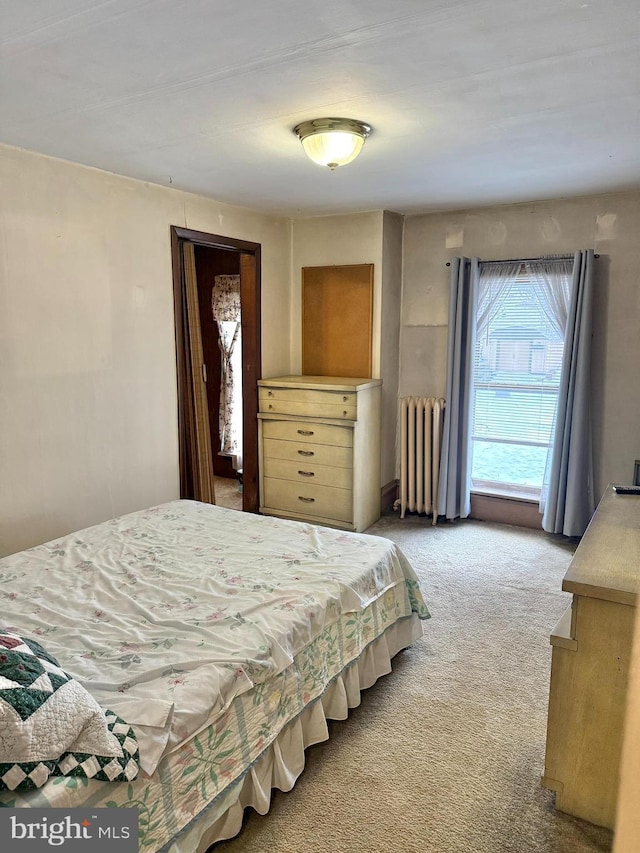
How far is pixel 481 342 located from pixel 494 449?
0.85 m

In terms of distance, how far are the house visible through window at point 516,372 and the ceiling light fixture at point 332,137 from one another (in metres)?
2.13

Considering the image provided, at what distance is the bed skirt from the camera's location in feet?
5.36

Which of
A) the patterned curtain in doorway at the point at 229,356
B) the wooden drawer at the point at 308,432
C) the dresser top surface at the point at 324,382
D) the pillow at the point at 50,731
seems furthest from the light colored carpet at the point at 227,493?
the pillow at the point at 50,731

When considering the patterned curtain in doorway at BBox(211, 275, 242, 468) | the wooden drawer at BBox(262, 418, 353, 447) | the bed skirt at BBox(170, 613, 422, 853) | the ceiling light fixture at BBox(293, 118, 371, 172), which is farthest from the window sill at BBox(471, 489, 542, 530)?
the ceiling light fixture at BBox(293, 118, 371, 172)

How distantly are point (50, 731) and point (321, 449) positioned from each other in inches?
124

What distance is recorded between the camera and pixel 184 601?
7.00 ft

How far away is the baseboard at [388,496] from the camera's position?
15.8 ft

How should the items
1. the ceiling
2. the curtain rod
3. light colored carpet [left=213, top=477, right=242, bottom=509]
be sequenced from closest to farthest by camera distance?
the ceiling
the curtain rod
light colored carpet [left=213, top=477, right=242, bottom=509]

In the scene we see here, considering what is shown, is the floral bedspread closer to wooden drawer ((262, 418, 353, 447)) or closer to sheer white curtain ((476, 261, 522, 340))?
wooden drawer ((262, 418, 353, 447))

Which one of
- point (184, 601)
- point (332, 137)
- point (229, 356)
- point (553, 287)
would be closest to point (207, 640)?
point (184, 601)

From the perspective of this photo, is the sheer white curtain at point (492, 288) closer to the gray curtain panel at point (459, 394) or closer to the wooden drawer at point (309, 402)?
the gray curtain panel at point (459, 394)

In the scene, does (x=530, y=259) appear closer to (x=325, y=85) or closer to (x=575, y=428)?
(x=575, y=428)

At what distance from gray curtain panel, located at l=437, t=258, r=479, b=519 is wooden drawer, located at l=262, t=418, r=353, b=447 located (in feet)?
2.74

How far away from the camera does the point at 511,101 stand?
223 centimetres
